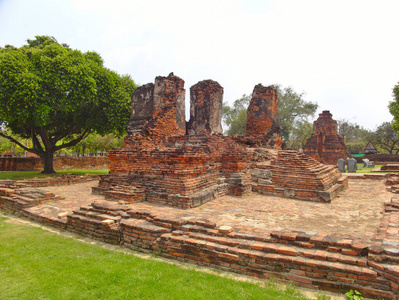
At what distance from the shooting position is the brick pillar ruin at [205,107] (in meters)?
10.4

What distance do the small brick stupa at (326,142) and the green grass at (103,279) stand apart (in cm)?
Answer: 2148

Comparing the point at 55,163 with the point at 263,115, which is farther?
the point at 55,163

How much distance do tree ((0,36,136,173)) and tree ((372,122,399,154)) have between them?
3904 centimetres

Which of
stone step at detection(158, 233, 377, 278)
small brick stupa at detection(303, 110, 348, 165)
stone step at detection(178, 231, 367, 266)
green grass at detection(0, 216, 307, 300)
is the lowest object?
green grass at detection(0, 216, 307, 300)

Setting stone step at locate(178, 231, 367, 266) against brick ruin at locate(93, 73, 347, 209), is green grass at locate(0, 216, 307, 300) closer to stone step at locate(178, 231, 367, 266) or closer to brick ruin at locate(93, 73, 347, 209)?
stone step at locate(178, 231, 367, 266)

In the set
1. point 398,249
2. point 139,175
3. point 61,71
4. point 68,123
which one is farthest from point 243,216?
point 68,123

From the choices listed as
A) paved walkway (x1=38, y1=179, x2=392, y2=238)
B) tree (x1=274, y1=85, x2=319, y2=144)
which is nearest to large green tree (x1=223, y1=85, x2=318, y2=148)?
tree (x1=274, y1=85, x2=319, y2=144)

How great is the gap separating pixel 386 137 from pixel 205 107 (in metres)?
38.8

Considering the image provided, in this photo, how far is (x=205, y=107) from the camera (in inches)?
411

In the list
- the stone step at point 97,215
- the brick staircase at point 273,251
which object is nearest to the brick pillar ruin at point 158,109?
the stone step at point 97,215

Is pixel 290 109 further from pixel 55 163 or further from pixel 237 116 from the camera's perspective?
pixel 55 163

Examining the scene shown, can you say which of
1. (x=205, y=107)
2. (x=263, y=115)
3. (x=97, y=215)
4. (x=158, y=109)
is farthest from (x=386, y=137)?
(x=97, y=215)

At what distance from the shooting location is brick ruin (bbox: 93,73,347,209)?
6.50 m

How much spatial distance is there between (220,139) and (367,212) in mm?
4634
